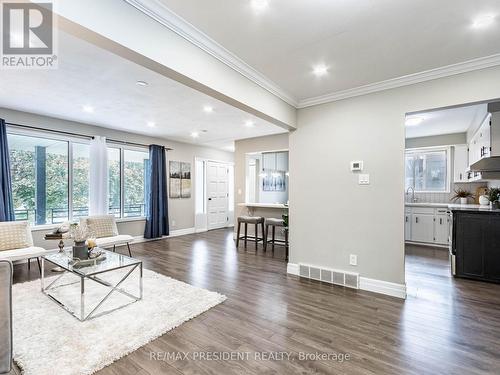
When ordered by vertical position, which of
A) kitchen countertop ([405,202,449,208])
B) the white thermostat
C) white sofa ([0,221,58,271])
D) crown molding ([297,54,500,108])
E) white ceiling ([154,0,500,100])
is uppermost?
white ceiling ([154,0,500,100])

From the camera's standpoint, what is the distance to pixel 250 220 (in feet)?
18.5

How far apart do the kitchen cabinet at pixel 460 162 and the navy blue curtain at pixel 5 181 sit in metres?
8.48

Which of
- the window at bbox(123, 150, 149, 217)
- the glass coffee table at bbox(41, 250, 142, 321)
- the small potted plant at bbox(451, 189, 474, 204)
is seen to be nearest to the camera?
the glass coffee table at bbox(41, 250, 142, 321)

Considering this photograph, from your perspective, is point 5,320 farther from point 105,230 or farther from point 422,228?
point 422,228

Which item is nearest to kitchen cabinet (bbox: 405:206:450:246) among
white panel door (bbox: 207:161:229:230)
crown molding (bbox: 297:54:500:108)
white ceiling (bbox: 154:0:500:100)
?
crown molding (bbox: 297:54:500:108)

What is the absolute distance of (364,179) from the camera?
3.18 meters

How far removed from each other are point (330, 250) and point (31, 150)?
5420mm

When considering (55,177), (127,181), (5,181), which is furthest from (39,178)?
(127,181)

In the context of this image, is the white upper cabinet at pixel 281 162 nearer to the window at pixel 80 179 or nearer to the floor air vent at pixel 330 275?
the floor air vent at pixel 330 275

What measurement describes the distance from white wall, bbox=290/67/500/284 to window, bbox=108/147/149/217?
415cm

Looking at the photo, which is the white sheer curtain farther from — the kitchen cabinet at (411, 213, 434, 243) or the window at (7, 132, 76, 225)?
the kitchen cabinet at (411, 213, 434, 243)

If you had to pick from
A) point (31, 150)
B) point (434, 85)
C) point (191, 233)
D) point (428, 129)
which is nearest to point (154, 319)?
point (434, 85)

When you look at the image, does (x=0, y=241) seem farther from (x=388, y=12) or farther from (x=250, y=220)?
(x=388, y=12)

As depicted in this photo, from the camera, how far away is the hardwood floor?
Result: 1.80m
